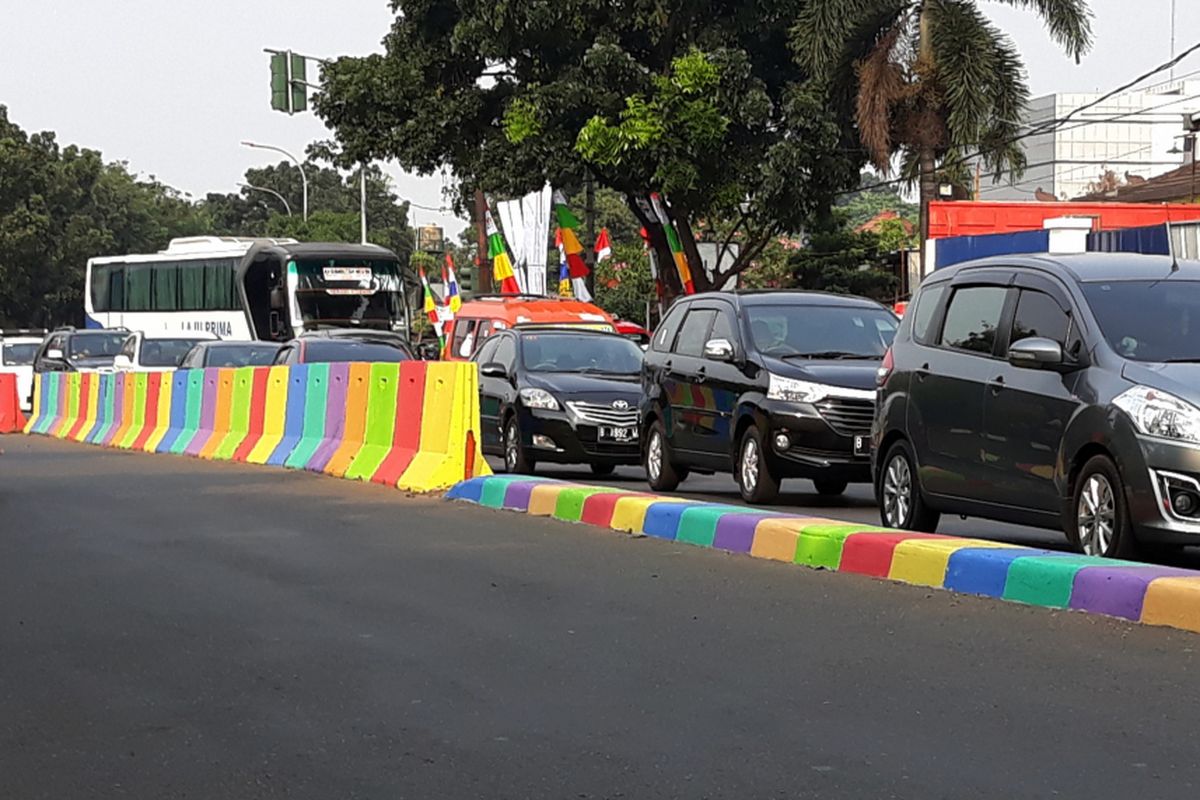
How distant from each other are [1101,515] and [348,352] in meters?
16.7

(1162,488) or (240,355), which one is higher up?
(1162,488)

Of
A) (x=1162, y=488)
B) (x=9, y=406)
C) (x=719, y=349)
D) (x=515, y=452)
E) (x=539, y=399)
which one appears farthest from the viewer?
(x=9, y=406)

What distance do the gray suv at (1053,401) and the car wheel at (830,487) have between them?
288 centimetres

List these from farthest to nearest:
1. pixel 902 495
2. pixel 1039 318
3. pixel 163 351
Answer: pixel 163 351 → pixel 902 495 → pixel 1039 318

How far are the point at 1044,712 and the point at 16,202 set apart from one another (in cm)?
8840

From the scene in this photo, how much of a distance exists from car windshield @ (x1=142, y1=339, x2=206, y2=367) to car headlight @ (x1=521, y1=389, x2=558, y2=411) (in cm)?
1683

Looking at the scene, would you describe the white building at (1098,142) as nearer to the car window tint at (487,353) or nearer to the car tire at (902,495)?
the car window tint at (487,353)

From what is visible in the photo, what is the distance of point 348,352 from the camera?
83.4 ft

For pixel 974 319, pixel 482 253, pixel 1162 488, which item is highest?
pixel 482 253

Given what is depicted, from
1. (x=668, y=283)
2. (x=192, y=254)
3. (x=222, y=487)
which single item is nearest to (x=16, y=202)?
(x=192, y=254)

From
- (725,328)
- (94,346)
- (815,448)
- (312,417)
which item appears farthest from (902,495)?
(94,346)

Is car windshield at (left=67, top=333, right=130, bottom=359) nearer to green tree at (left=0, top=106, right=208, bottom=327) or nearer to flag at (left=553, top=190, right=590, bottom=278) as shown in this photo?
flag at (left=553, top=190, right=590, bottom=278)

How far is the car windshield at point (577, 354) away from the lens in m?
20.1

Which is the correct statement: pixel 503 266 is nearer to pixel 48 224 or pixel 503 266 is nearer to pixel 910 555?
pixel 910 555
